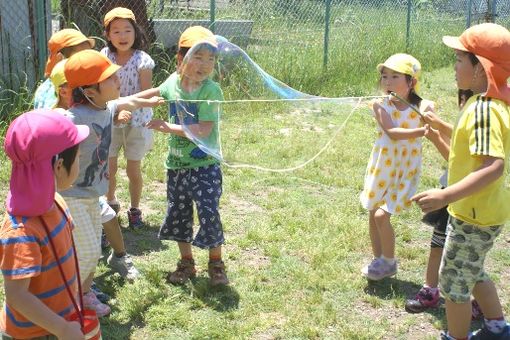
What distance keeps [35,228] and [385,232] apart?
2450mm

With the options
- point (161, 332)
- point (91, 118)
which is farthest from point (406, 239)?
point (91, 118)

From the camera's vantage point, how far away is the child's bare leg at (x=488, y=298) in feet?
11.2

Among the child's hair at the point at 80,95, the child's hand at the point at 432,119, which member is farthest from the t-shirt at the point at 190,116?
the child's hand at the point at 432,119

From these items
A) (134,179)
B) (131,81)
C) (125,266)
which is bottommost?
(125,266)

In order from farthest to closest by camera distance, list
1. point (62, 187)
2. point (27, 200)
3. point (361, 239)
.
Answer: point (361, 239), point (62, 187), point (27, 200)

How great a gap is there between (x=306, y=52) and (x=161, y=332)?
7587 millimetres

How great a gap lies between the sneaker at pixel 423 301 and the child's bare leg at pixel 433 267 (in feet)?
0.14

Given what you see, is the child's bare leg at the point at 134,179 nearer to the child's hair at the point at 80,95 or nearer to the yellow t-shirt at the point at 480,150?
the child's hair at the point at 80,95

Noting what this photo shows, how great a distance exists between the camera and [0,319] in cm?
247

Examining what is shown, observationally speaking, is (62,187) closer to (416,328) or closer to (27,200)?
(27,200)

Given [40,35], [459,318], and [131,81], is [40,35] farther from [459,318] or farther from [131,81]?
[459,318]

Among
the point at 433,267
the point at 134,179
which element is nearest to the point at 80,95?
the point at 134,179

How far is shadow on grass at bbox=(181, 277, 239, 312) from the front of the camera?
3.91m

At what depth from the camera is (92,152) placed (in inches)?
136
